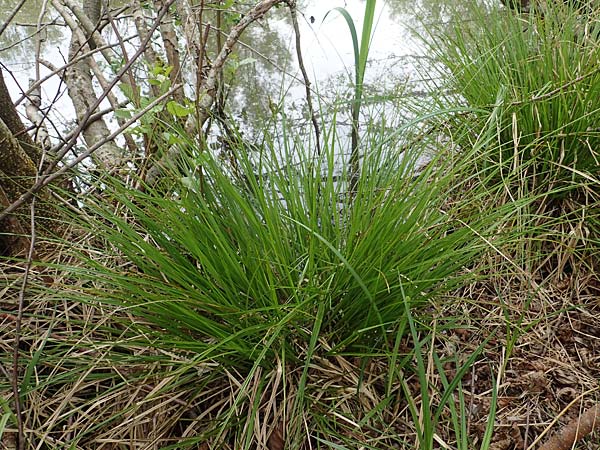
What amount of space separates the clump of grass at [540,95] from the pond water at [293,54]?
0.92 ft

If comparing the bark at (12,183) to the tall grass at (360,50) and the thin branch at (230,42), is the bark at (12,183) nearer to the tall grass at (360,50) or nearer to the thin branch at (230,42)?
the thin branch at (230,42)

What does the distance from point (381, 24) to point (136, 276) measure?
2684 millimetres

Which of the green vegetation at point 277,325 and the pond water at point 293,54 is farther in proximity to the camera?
the pond water at point 293,54

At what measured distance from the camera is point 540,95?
1339 mm

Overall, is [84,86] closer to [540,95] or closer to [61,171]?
[61,171]

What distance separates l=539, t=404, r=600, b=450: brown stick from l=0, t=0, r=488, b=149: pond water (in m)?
1.19

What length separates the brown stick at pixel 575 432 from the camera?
915 millimetres

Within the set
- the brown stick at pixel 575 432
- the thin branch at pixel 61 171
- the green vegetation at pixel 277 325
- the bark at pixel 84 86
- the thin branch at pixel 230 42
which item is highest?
the bark at pixel 84 86

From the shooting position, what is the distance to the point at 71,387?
1.07m

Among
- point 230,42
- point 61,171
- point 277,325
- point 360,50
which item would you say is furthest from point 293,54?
point 277,325

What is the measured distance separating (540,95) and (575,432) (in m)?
0.84

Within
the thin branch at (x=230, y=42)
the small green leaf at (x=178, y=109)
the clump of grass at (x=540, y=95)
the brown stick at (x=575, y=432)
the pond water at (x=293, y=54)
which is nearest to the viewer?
the brown stick at (x=575, y=432)

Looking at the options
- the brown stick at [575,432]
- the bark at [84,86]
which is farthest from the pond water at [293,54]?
the brown stick at [575,432]

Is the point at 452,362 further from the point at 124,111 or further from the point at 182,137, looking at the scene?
Result: the point at 124,111
